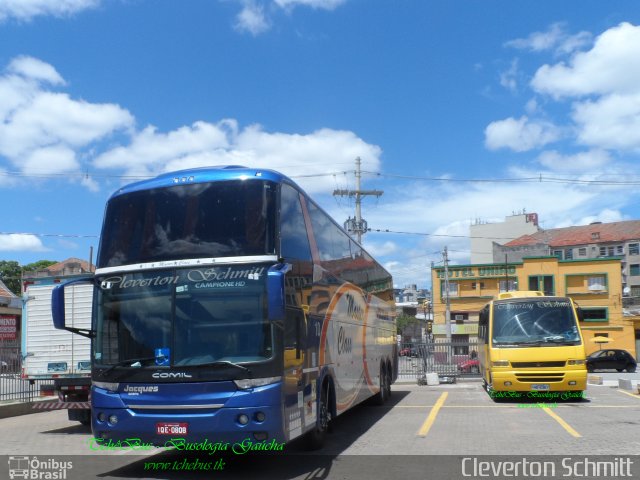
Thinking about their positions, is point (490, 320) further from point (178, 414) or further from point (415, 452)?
point (178, 414)

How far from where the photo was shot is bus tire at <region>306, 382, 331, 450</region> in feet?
32.4

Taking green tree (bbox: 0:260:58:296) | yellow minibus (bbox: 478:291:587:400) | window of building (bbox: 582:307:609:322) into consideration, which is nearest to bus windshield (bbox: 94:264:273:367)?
yellow minibus (bbox: 478:291:587:400)

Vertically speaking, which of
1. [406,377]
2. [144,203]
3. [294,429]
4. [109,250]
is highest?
[144,203]

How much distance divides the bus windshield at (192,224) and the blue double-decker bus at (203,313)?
0.01 meters

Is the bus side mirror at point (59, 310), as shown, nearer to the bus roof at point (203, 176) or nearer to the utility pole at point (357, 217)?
the bus roof at point (203, 176)

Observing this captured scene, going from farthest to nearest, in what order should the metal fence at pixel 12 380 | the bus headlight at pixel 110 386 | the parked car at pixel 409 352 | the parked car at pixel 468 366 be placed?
the parked car at pixel 468 366
the parked car at pixel 409 352
the metal fence at pixel 12 380
the bus headlight at pixel 110 386

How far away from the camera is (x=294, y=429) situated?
8.48m

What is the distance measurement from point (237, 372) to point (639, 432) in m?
7.49

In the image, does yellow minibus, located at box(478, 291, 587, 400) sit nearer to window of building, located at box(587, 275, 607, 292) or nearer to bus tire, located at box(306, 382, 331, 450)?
bus tire, located at box(306, 382, 331, 450)

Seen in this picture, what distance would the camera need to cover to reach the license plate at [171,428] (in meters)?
7.91

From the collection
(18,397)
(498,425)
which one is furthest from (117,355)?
(18,397)

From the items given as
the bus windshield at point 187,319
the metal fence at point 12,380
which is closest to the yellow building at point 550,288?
the metal fence at point 12,380

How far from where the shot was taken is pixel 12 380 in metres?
16.3

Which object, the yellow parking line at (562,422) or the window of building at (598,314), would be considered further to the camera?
the window of building at (598,314)
